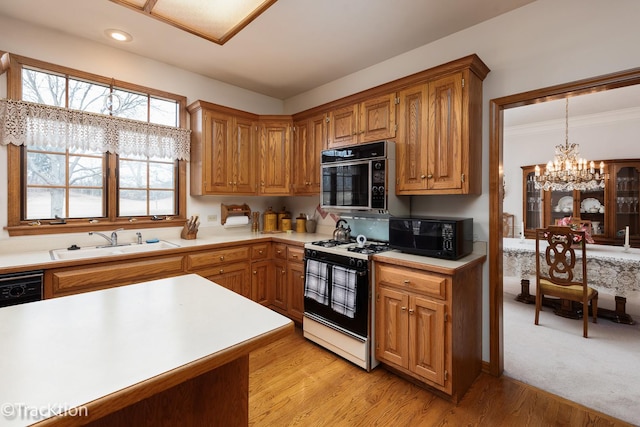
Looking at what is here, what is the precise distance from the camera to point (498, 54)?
235 cm

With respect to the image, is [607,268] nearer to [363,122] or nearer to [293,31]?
[363,122]

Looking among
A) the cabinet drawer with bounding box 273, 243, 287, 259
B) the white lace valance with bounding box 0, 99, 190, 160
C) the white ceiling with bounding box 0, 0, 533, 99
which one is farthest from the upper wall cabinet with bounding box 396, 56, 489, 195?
the white lace valance with bounding box 0, 99, 190, 160

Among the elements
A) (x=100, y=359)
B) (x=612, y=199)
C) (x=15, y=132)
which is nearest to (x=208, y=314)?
(x=100, y=359)

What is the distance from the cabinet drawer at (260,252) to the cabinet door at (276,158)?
69cm

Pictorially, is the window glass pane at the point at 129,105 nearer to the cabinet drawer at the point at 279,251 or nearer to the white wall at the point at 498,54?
the white wall at the point at 498,54

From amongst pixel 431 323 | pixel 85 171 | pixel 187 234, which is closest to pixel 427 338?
pixel 431 323

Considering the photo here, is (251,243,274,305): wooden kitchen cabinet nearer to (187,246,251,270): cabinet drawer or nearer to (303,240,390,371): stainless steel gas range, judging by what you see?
(187,246,251,270): cabinet drawer

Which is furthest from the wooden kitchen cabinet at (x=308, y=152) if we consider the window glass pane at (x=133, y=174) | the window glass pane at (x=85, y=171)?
the window glass pane at (x=85, y=171)

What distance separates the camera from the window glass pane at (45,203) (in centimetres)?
254

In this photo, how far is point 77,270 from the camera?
7.24ft

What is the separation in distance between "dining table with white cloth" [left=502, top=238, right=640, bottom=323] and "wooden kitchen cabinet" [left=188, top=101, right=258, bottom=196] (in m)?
3.06

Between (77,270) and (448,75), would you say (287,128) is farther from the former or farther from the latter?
(77,270)

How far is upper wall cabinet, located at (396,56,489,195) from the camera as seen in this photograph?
2227 millimetres

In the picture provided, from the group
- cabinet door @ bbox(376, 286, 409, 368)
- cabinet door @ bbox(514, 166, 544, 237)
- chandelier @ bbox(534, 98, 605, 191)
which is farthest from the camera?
cabinet door @ bbox(514, 166, 544, 237)
